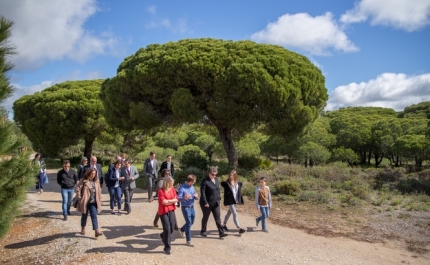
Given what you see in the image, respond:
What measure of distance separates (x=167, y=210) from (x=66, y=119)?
19795mm

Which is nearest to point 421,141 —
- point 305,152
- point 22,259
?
point 305,152

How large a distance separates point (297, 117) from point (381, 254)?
9.98m

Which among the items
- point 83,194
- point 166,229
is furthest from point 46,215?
point 166,229

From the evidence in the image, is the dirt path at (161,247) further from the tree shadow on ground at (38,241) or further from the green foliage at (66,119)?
the green foliage at (66,119)

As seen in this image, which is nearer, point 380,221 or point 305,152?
point 380,221

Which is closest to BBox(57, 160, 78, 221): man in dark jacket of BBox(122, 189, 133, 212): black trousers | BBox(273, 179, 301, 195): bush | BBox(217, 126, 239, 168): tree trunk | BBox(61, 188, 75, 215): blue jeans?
BBox(61, 188, 75, 215): blue jeans

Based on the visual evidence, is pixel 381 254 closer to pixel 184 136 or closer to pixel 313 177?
pixel 313 177

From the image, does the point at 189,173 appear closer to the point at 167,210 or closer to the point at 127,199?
the point at 127,199

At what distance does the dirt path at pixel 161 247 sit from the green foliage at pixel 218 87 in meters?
7.64

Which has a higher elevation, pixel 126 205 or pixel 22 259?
pixel 126 205

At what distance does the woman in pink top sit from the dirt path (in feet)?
1.10

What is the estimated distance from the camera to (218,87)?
51.7ft

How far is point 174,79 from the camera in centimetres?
1636

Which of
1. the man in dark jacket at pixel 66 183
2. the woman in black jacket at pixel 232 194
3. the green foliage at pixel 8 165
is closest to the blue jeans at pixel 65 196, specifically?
the man in dark jacket at pixel 66 183
